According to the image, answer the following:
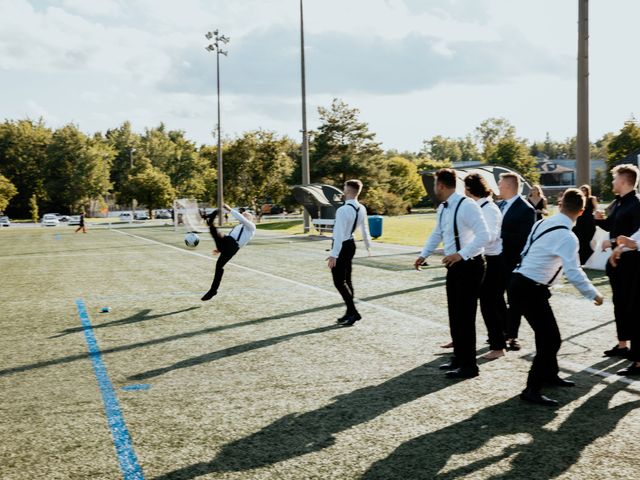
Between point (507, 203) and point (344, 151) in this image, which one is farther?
point (344, 151)

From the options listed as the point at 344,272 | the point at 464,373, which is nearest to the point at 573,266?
A: the point at 464,373

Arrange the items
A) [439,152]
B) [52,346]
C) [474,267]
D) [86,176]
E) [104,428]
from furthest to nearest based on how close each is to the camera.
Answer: [439,152] < [86,176] < [52,346] < [474,267] < [104,428]

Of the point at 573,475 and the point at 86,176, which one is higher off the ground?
the point at 86,176

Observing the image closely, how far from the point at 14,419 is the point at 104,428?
0.87 meters

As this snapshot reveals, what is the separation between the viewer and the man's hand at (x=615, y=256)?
580cm

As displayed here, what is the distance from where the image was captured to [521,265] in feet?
16.9

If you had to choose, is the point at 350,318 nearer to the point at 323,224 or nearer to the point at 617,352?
the point at 617,352

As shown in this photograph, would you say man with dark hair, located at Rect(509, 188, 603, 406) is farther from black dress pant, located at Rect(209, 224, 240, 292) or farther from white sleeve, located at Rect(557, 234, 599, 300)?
black dress pant, located at Rect(209, 224, 240, 292)

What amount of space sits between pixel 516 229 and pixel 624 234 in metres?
1.16

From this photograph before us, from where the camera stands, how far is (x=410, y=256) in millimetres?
18672

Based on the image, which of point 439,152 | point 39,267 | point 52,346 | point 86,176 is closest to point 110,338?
point 52,346

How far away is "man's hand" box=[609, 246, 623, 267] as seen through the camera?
229 inches

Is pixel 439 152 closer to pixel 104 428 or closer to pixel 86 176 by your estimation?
pixel 86 176

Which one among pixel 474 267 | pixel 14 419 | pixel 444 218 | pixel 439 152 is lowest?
pixel 14 419
